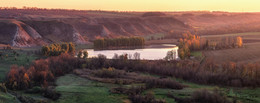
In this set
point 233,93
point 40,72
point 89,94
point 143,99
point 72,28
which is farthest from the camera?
point 72,28

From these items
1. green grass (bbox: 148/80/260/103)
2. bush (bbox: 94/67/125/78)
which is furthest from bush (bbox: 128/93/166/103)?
bush (bbox: 94/67/125/78)

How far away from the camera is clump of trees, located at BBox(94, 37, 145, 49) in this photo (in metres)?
81.4

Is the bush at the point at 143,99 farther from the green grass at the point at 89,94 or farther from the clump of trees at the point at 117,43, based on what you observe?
the clump of trees at the point at 117,43

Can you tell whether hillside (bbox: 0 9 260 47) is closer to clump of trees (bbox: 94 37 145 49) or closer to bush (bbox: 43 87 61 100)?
clump of trees (bbox: 94 37 145 49)

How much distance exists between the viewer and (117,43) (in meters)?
84.4

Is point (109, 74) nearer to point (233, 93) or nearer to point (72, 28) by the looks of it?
point (233, 93)

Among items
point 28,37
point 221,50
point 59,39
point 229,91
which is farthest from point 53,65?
point 59,39

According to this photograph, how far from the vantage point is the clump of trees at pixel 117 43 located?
8138cm

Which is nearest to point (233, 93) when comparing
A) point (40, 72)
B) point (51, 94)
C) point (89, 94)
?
point (89, 94)

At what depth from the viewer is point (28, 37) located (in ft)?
265

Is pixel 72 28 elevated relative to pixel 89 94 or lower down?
elevated

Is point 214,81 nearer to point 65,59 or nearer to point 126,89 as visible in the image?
point 126,89

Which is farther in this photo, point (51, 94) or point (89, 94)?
point (89, 94)

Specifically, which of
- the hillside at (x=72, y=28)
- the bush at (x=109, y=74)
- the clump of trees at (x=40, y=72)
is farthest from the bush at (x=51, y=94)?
the hillside at (x=72, y=28)
